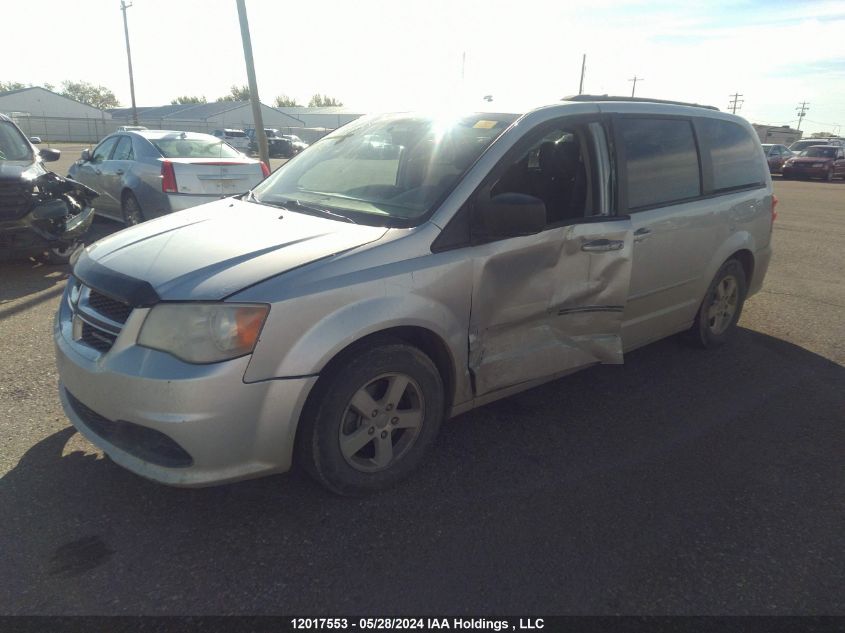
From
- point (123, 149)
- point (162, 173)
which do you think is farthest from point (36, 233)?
point (123, 149)

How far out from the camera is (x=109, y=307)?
9.07 feet

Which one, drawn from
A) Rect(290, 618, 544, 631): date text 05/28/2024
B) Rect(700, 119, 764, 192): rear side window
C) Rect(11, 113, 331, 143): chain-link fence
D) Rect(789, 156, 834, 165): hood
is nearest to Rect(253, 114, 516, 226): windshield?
Rect(290, 618, 544, 631): date text 05/28/2024

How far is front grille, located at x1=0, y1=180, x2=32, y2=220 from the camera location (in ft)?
21.5

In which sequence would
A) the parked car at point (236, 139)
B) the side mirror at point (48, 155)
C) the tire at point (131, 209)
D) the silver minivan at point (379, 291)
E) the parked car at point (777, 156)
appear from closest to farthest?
the silver minivan at point (379, 291)
the side mirror at point (48, 155)
the tire at point (131, 209)
the parked car at point (777, 156)
the parked car at point (236, 139)

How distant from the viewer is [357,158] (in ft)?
12.8

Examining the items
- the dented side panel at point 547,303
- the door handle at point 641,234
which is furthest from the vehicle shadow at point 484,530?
the door handle at point 641,234

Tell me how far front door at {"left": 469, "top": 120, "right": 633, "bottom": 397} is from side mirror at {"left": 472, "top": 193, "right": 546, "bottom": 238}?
108mm

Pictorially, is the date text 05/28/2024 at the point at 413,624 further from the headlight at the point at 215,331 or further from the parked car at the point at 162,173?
the parked car at the point at 162,173

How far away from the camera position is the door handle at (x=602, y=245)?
3564mm

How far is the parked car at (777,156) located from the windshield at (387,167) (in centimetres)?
3044

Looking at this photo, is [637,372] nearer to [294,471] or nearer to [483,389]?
[483,389]

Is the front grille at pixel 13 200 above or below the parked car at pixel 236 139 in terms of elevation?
above

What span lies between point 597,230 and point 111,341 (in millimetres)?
2583

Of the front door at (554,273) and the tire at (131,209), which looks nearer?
the front door at (554,273)
